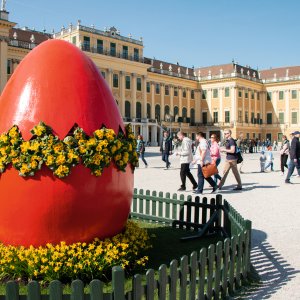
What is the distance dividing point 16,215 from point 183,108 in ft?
202

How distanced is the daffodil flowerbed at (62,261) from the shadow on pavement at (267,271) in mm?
1314

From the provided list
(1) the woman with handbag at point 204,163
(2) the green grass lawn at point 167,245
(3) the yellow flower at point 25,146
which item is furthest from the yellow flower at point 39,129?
(1) the woman with handbag at point 204,163

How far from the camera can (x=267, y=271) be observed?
4.96 meters


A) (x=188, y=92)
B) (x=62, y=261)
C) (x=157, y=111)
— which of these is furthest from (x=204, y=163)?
(x=188, y=92)

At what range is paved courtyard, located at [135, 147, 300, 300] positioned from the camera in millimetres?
4513

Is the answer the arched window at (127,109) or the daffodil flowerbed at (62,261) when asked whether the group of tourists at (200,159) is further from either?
the arched window at (127,109)

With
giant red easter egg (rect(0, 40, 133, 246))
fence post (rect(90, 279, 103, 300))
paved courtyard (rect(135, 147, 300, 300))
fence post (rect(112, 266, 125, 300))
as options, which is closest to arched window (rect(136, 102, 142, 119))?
paved courtyard (rect(135, 147, 300, 300))

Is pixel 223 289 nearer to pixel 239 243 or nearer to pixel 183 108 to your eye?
pixel 239 243

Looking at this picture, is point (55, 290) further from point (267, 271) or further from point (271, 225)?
point (271, 225)

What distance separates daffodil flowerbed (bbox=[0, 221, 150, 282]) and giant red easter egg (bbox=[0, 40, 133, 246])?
15cm

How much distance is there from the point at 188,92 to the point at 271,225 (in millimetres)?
59354

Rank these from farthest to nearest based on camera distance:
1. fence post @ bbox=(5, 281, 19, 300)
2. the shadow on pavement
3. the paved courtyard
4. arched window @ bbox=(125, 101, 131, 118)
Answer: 1. arched window @ bbox=(125, 101, 131, 118)
2. the paved courtyard
3. the shadow on pavement
4. fence post @ bbox=(5, 281, 19, 300)

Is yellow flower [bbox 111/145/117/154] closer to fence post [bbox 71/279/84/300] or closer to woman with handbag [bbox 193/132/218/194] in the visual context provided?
fence post [bbox 71/279/84/300]

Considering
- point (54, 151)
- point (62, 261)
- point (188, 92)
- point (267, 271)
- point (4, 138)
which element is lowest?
point (267, 271)
